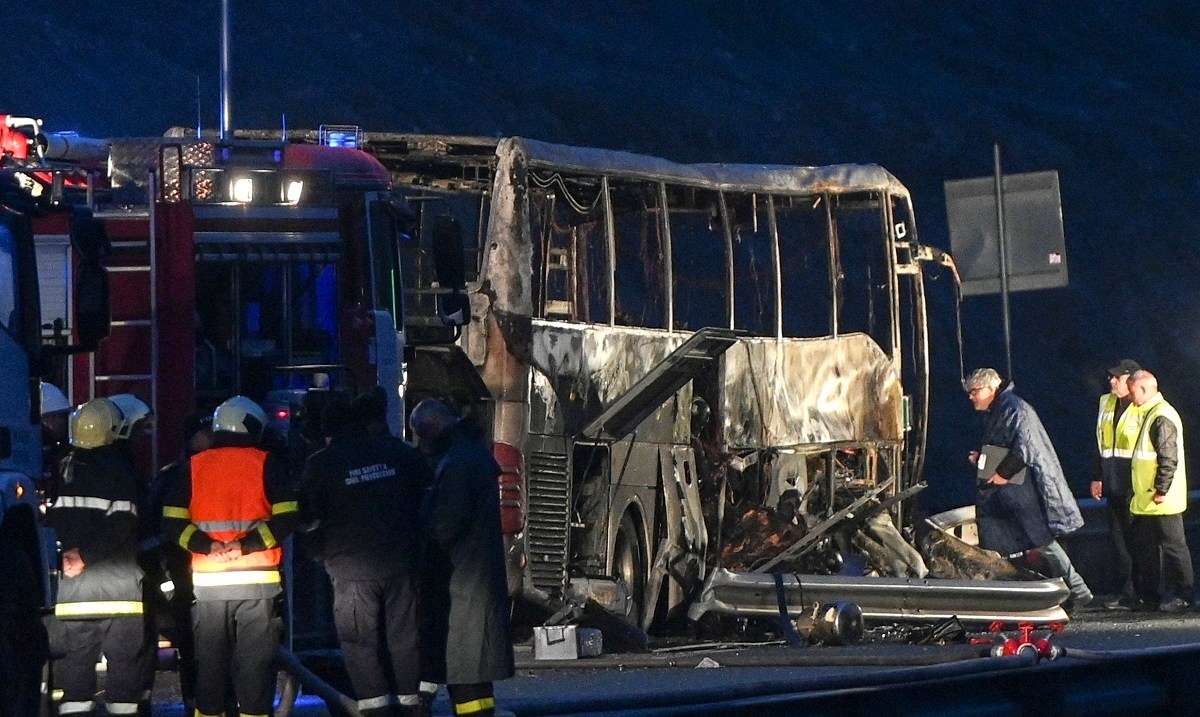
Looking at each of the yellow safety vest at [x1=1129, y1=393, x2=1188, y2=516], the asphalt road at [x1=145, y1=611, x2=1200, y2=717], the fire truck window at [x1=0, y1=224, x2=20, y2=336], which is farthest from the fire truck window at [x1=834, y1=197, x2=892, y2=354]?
the fire truck window at [x1=0, y1=224, x2=20, y2=336]

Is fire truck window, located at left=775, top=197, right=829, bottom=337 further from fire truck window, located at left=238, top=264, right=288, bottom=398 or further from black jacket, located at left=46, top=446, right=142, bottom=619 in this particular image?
black jacket, located at left=46, top=446, right=142, bottom=619

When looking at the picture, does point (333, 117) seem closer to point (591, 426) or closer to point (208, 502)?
point (591, 426)

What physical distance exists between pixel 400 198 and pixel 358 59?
35.9m

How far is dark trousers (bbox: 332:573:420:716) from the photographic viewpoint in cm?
1005

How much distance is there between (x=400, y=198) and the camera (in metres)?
13.4

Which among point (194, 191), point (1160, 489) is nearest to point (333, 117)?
point (1160, 489)

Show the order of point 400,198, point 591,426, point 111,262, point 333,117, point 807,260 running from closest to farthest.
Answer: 1. point 111,262
2. point 400,198
3. point 591,426
4. point 807,260
5. point 333,117

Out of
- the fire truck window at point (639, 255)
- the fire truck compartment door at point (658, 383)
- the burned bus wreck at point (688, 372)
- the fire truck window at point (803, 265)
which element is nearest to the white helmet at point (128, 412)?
the burned bus wreck at point (688, 372)

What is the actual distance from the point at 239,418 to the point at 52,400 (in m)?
1.83

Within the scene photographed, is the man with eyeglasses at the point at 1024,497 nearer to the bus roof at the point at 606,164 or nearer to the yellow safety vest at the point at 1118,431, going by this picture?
the yellow safety vest at the point at 1118,431

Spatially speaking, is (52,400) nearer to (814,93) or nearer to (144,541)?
(144,541)

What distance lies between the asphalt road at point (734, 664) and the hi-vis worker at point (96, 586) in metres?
1.27

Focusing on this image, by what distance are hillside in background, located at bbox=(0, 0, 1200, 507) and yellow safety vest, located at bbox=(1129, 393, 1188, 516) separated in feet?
64.7

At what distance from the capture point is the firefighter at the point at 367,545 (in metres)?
9.98
